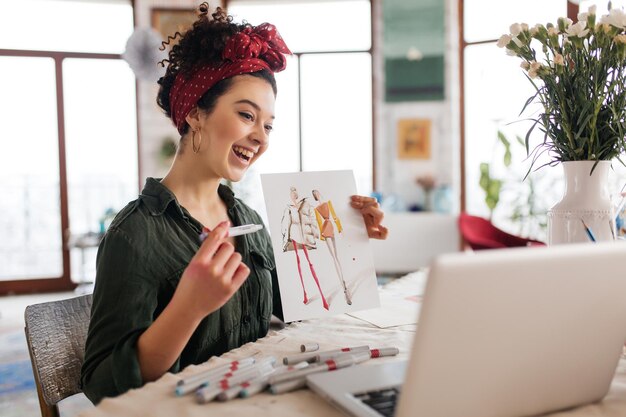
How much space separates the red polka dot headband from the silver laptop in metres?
0.78

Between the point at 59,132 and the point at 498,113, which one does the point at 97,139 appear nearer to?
the point at 59,132

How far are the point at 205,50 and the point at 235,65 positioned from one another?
9 cm

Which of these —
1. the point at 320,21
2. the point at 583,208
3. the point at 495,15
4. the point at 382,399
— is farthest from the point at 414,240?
the point at 382,399

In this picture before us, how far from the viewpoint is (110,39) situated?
607 centimetres

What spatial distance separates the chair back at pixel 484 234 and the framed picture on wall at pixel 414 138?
1.52 meters

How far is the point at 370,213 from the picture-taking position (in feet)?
4.49

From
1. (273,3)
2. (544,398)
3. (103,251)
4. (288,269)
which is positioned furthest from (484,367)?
(273,3)

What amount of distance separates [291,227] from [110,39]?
558 cm

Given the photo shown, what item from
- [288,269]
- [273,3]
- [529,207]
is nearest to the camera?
[288,269]

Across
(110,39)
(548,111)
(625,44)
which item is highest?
(110,39)

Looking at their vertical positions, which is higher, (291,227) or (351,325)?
(291,227)

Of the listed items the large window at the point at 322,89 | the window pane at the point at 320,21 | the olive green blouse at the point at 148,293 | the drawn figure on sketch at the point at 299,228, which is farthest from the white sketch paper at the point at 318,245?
the window pane at the point at 320,21

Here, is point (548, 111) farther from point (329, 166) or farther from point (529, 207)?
point (329, 166)

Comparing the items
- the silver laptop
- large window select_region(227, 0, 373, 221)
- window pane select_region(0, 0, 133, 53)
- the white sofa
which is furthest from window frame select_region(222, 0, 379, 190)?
the silver laptop
